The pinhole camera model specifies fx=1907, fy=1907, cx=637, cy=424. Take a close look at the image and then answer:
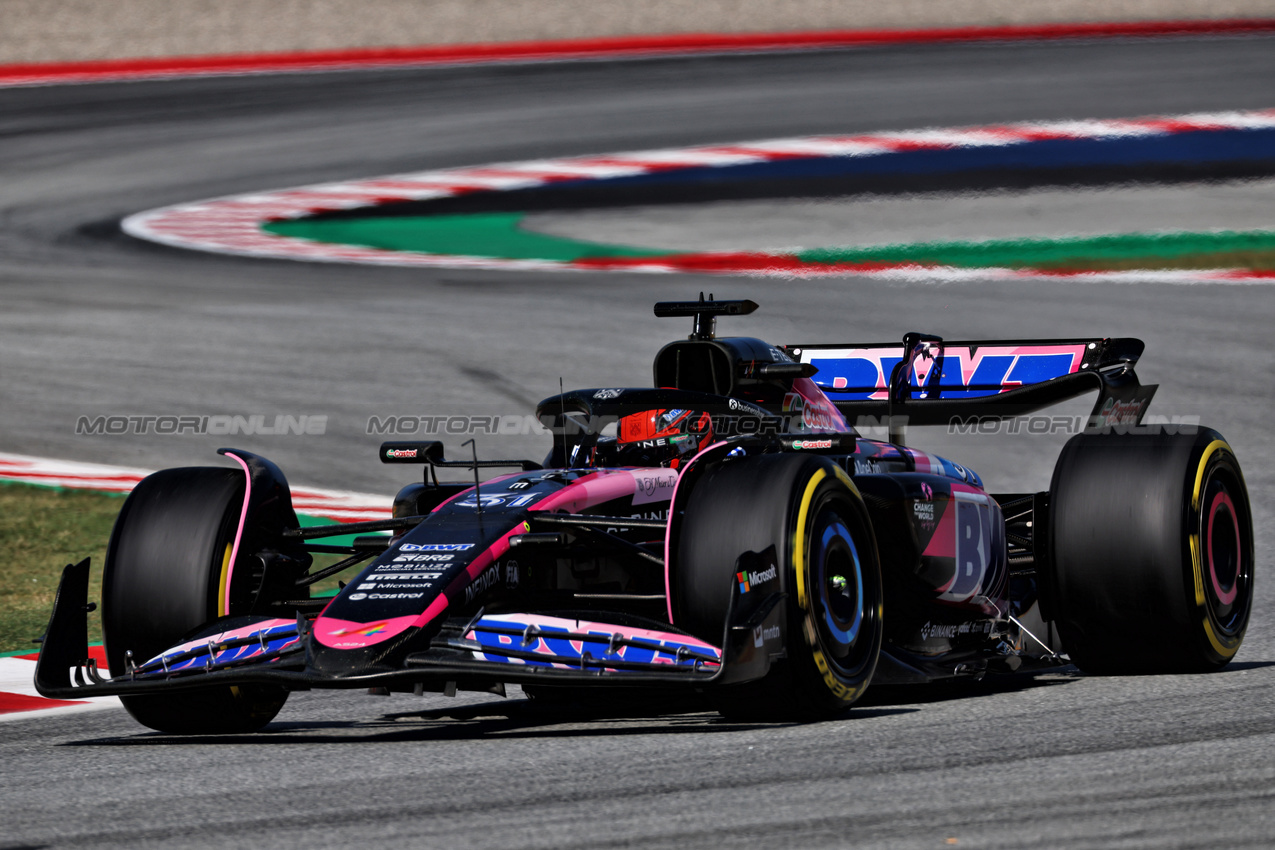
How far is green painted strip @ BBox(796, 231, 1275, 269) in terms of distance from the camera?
1748cm

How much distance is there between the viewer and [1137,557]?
7.33 m

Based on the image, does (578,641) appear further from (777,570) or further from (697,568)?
(777,570)

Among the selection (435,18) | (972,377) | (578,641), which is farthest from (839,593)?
(435,18)

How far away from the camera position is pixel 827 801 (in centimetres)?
498

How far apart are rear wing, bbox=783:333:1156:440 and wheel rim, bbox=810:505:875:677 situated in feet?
7.73

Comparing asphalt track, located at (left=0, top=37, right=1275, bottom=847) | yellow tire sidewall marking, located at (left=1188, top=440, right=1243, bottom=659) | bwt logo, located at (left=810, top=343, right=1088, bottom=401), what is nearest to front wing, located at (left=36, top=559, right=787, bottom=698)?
asphalt track, located at (left=0, top=37, right=1275, bottom=847)

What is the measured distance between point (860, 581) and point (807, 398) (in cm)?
145

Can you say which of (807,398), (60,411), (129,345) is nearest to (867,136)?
(129,345)

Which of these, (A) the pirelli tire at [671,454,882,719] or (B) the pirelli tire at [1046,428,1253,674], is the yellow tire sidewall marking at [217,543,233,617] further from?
(B) the pirelli tire at [1046,428,1253,674]

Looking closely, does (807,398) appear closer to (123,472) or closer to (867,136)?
(123,472)

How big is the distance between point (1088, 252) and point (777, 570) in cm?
1265
